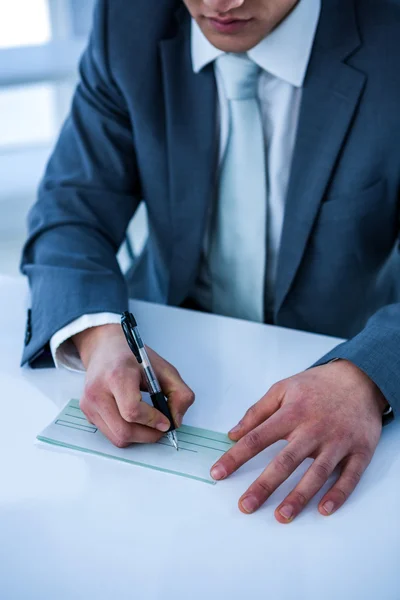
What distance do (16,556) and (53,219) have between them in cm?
72

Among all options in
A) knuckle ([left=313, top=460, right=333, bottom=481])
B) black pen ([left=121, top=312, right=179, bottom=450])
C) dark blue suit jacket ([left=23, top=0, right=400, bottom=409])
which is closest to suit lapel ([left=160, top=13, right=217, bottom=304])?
dark blue suit jacket ([left=23, top=0, right=400, bottom=409])

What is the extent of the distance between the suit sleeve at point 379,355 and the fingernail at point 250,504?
10.2 inches

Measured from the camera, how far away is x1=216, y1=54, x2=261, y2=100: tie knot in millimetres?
1303

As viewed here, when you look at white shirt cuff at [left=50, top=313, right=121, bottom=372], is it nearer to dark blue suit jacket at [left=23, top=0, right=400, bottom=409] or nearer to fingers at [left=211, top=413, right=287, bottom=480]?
dark blue suit jacket at [left=23, top=0, right=400, bottom=409]

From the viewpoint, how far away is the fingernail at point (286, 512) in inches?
32.8

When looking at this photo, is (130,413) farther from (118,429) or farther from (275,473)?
(275,473)

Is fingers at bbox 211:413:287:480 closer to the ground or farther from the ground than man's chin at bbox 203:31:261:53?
closer to the ground

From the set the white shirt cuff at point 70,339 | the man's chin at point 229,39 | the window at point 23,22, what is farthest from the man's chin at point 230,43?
the window at point 23,22

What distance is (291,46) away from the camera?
1.27m

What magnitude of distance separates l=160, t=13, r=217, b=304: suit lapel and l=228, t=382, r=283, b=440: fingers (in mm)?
542

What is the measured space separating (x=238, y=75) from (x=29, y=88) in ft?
5.81

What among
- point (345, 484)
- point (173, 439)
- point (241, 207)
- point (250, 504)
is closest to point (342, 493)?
point (345, 484)

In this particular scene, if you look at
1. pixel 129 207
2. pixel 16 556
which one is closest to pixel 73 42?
pixel 129 207

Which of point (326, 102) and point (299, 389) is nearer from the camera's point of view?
point (299, 389)
